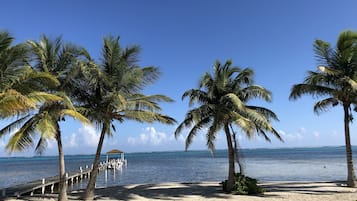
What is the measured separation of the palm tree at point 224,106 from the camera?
13.0 m

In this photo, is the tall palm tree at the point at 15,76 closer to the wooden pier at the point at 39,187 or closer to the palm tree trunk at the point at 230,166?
the palm tree trunk at the point at 230,166

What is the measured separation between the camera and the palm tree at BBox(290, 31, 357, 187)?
12867 millimetres

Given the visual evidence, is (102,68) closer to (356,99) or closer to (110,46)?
(110,46)

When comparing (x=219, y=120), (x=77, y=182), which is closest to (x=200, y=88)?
(x=219, y=120)

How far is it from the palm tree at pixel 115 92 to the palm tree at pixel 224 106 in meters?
2.21

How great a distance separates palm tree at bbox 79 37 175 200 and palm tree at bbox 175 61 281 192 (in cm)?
221

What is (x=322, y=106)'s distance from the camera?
46.7 feet

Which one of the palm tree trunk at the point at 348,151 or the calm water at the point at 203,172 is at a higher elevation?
the palm tree trunk at the point at 348,151

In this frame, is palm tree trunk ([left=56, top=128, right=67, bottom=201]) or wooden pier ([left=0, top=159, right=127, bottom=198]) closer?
palm tree trunk ([left=56, top=128, right=67, bottom=201])

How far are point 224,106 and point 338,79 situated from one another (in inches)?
195

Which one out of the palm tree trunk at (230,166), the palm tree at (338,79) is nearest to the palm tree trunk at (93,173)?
the palm tree trunk at (230,166)

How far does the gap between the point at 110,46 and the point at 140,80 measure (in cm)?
175

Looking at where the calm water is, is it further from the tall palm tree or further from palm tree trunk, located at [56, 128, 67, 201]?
the tall palm tree

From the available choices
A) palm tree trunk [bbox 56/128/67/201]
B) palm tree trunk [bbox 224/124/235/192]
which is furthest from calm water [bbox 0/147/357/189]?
palm tree trunk [bbox 56/128/67/201]
